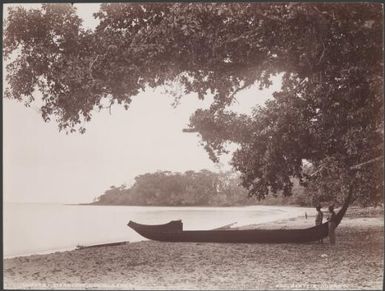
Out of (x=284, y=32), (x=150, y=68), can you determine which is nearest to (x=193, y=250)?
(x=150, y=68)

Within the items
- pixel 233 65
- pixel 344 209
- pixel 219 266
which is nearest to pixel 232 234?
pixel 219 266

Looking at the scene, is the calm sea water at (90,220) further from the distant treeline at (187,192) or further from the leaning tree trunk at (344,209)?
the leaning tree trunk at (344,209)

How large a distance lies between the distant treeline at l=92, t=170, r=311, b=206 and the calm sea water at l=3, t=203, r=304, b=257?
0.12 m

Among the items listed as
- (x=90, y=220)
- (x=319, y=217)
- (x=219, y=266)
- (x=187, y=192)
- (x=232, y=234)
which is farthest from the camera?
(x=319, y=217)

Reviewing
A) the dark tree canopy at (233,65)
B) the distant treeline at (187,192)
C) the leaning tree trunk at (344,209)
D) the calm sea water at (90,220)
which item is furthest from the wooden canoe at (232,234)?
the dark tree canopy at (233,65)

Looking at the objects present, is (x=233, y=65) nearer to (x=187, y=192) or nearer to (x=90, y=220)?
(x=187, y=192)

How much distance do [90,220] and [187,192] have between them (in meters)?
1.63

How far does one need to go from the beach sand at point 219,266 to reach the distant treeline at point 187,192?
773mm

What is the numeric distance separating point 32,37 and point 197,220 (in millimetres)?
3776

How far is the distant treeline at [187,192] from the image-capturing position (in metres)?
7.16

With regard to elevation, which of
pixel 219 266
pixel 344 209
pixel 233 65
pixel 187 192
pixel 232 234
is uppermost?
pixel 233 65

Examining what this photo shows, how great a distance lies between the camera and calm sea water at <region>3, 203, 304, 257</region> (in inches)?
256

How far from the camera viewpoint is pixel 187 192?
765 centimetres

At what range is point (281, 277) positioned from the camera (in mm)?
6203
